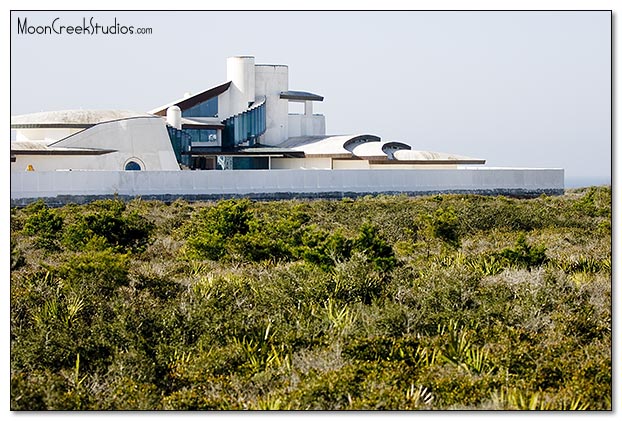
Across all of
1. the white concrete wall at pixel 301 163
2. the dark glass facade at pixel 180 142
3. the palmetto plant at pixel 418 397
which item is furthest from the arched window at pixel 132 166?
the palmetto plant at pixel 418 397

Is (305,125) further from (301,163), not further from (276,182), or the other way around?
(276,182)

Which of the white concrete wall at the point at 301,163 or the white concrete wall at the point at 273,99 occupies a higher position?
the white concrete wall at the point at 273,99

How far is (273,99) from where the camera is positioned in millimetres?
40719

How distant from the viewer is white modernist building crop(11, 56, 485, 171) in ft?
99.4

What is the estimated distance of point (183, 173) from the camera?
28.0m

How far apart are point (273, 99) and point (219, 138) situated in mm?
2910

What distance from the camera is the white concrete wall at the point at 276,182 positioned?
85.7 ft

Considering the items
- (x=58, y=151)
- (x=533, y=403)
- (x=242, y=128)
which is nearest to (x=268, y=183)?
(x=58, y=151)

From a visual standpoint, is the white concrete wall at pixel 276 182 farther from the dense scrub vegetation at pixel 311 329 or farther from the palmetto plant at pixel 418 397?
the palmetto plant at pixel 418 397

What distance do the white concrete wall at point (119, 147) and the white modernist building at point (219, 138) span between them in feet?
0.10

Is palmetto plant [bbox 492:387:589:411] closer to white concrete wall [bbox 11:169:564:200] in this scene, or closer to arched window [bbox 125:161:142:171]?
white concrete wall [bbox 11:169:564:200]

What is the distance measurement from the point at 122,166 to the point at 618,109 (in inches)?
941

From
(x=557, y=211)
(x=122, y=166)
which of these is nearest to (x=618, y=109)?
(x=557, y=211)

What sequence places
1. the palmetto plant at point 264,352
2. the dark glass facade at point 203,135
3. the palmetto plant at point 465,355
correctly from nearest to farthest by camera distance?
the palmetto plant at point 465,355 → the palmetto plant at point 264,352 → the dark glass facade at point 203,135
